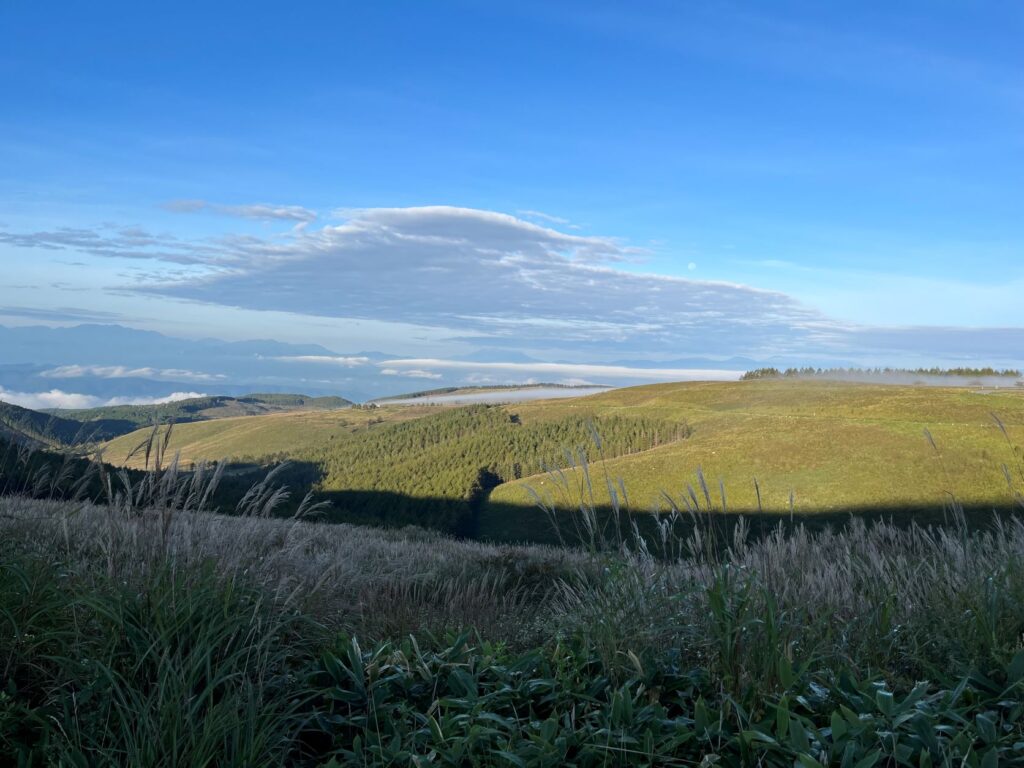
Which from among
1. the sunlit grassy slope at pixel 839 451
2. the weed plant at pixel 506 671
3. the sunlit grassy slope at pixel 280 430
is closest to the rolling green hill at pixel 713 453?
the sunlit grassy slope at pixel 839 451

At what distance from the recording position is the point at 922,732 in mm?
2746

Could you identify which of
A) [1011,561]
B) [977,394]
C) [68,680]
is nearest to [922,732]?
[1011,561]

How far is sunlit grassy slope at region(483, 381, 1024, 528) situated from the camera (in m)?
35.2

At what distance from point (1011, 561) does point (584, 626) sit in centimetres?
279

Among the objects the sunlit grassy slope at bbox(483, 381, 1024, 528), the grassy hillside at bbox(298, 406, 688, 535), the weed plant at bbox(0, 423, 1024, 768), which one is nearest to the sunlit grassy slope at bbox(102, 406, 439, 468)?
the grassy hillside at bbox(298, 406, 688, 535)

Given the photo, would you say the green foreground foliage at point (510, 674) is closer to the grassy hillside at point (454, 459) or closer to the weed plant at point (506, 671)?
the weed plant at point (506, 671)

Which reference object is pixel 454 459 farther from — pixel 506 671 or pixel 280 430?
pixel 280 430

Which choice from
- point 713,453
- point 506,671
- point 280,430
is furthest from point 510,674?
point 280,430

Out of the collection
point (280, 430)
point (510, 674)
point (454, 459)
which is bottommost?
point (280, 430)

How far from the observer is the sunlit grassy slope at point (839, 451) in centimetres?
3519

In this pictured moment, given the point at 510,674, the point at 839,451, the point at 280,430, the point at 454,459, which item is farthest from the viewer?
the point at 280,430

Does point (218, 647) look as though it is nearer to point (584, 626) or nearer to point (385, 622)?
point (385, 622)

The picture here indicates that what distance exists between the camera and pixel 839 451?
143 ft

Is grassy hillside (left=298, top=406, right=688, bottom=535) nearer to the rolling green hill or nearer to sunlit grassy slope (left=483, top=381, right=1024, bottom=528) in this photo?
the rolling green hill
